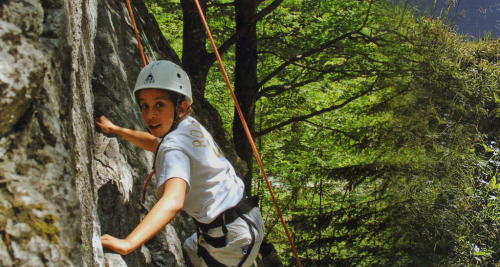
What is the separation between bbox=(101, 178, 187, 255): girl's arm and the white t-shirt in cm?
10

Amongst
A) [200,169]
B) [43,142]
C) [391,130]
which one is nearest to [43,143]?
[43,142]

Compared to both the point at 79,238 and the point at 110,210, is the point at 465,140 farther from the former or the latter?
the point at 79,238

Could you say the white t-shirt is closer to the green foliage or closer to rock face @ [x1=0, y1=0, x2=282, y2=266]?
rock face @ [x1=0, y1=0, x2=282, y2=266]

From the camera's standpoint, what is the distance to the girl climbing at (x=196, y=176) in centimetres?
204

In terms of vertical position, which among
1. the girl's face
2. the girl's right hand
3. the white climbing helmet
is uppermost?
the white climbing helmet

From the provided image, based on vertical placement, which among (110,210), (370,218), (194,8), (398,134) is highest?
(194,8)

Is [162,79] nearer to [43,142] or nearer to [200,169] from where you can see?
[200,169]

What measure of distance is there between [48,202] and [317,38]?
7574 mm

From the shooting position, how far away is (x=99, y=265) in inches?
71.5

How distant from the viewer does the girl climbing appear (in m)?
2.04

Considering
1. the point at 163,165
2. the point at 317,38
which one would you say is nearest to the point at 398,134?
the point at 317,38

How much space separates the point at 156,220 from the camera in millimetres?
1765

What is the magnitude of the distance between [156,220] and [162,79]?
0.95 metres

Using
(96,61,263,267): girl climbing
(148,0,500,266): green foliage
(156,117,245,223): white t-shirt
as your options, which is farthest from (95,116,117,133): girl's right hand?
(148,0,500,266): green foliage
